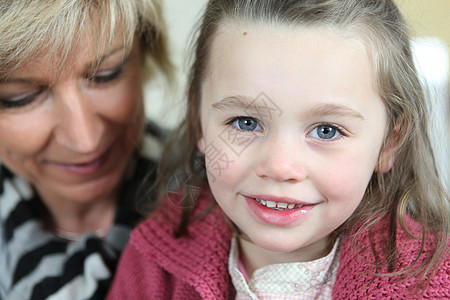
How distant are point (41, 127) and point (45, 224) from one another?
36 centimetres

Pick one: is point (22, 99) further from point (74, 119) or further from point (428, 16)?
point (428, 16)

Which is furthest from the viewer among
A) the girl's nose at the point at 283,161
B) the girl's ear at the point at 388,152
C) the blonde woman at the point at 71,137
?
the blonde woman at the point at 71,137

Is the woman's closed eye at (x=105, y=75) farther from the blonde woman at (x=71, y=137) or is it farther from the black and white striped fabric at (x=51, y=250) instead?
the black and white striped fabric at (x=51, y=250)

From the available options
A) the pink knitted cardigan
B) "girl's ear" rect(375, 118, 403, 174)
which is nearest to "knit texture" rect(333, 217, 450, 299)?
the pink knitted cardigan

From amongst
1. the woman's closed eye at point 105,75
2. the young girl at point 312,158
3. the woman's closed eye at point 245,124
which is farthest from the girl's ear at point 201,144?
the woman's closed eye at point 105,75

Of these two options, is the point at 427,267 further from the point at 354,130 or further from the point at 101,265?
the point at 101,265

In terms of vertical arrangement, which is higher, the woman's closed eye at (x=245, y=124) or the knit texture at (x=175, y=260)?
→ the woman's closed eye at (x=245, y=124)

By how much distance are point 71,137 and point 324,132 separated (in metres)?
0.50

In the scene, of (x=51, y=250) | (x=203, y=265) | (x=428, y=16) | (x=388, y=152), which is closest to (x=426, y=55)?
(x=428, y=16)

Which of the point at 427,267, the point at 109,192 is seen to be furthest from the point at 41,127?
the point at 427,267

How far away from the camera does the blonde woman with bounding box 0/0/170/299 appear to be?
0.98 metres

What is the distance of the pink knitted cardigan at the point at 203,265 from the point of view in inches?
33.6

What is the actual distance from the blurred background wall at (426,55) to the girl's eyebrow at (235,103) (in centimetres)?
27

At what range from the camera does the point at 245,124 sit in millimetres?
838
